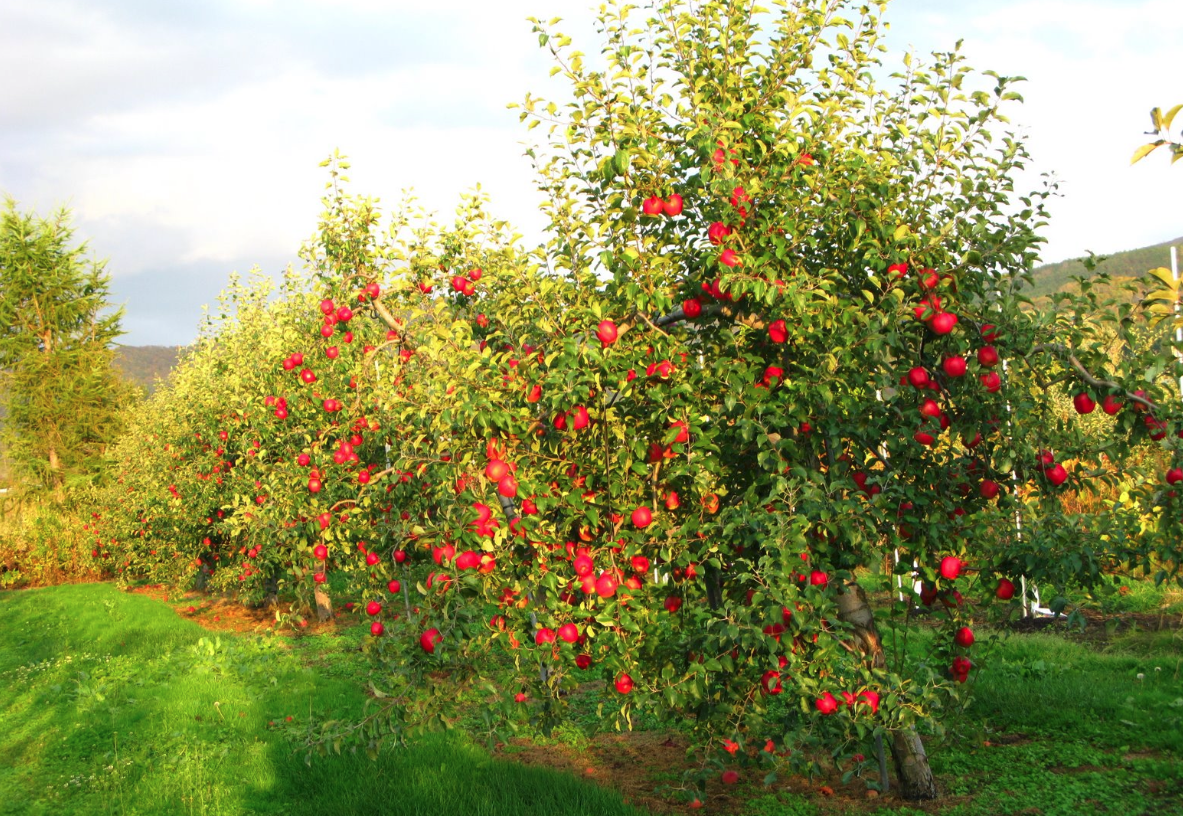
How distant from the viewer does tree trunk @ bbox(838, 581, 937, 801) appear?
493cm

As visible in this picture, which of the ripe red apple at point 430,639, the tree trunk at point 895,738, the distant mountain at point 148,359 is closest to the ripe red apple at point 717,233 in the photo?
the tree trunk at point 895,738

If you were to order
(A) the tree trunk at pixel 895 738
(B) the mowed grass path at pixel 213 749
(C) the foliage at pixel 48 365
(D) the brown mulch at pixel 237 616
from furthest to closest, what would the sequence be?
1. (C) the foliage at pixel 48 365
2. (D) the brown mulch at pixel 237 616
3. (B) the mowed grass path at pixel 213 749
4. (A) the tree trunk at pixel 895 738

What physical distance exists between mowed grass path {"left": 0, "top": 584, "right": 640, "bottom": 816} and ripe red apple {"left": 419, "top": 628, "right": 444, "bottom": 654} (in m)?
1.56

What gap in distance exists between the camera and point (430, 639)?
3965 mm

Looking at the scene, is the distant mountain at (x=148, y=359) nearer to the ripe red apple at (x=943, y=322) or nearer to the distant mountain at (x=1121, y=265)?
the distant mountain at (x=1121, y=265)

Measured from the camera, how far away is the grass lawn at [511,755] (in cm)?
514

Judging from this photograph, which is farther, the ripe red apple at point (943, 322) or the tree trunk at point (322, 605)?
the tree trunk at point (322, 605)

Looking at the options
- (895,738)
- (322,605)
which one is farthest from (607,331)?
(322,605)

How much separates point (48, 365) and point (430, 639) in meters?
30.3

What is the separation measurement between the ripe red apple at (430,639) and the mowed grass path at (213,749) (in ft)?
5.12

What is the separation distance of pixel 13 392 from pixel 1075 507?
102ft

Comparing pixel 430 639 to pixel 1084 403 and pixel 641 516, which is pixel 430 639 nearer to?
pixel 641 516

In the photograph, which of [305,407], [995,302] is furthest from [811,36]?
[305,407]

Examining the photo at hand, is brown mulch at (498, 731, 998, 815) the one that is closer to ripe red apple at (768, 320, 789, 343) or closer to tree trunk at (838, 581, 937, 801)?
tree trunk at (838, 581, 937, 801)
